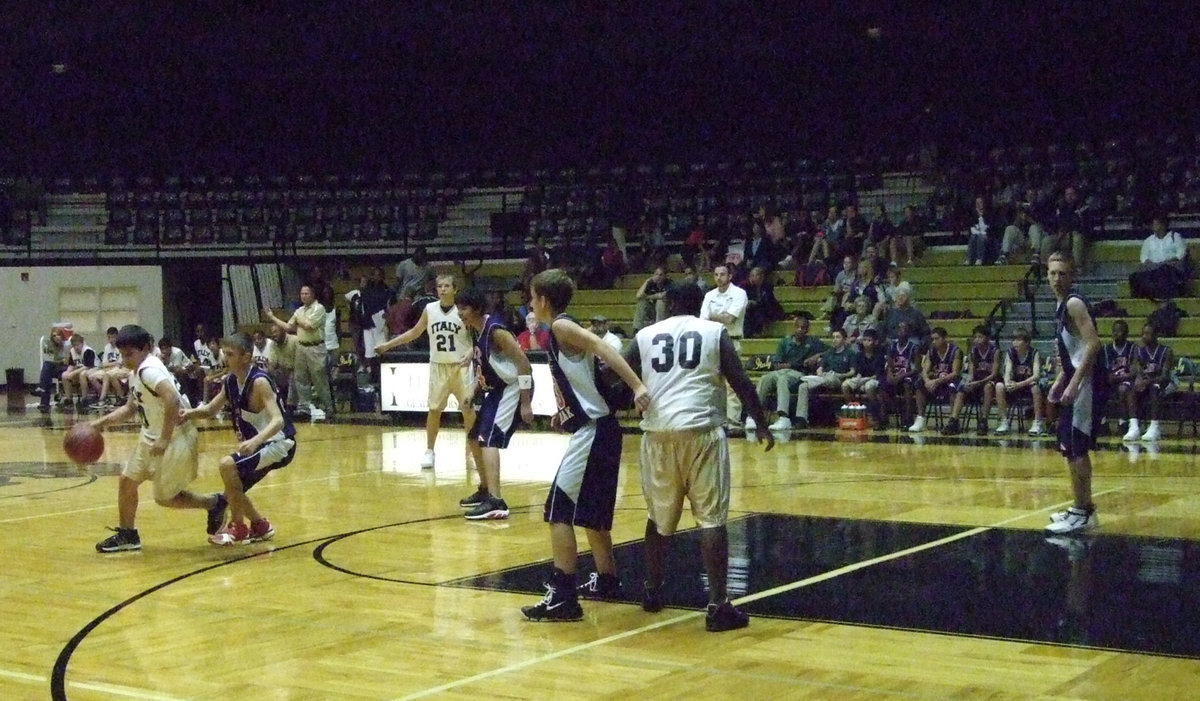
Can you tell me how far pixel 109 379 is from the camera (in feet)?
78.5

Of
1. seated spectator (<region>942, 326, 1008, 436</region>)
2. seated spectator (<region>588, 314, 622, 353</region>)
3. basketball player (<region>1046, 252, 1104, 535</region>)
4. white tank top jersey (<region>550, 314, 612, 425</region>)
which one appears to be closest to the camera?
white tank top jersey (<region>550, 314, 612, 425</region>)

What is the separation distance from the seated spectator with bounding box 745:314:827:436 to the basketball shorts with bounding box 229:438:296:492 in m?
8.85

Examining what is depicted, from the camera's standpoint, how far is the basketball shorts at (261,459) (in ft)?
29.4

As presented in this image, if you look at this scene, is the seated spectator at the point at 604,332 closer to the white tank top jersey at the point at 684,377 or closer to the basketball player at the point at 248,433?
the basketball player at the point at 248,433

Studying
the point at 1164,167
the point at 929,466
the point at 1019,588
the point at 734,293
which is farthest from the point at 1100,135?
the point at 1019,588

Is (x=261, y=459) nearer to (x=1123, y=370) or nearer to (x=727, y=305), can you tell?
(x=727, y=305)

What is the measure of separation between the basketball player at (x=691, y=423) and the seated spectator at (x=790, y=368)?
10735mm

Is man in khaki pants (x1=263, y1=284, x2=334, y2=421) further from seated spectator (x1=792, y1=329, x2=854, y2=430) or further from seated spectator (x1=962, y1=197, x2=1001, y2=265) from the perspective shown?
seated spectator (x1=962, y1=197, x2=1001, y2=265)

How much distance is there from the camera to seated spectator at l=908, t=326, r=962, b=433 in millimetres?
16641

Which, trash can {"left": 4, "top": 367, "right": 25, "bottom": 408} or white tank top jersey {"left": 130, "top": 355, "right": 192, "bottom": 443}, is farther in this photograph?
Answer: trash can {"left": 4, "top": 367, "right": 25, "bottom": 408}

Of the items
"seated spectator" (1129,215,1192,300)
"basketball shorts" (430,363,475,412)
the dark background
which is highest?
the dark background

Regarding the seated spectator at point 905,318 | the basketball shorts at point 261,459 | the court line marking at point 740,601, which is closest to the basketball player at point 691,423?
the court line marking at point 740,601

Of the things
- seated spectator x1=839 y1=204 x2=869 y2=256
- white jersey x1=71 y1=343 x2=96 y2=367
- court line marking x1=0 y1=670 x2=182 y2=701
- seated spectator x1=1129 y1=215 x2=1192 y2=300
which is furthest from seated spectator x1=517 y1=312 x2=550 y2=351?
court line marking x1=0 y1=670 x2=182 y2=701

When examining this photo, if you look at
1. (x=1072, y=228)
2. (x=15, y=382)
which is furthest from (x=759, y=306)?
(x=15, y=382)
